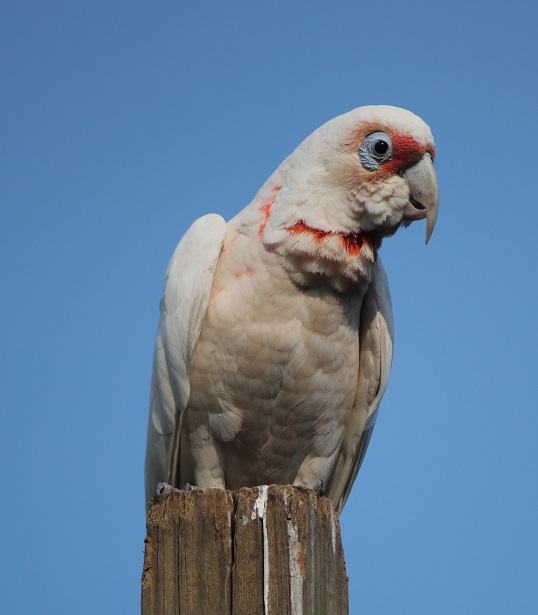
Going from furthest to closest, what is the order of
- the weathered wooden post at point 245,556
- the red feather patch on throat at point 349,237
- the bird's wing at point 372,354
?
the bird's wing at point 372,354
the red feather patch on throat at point 349,237
the weathered wooden post at point 245,556

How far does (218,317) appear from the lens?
523 cm

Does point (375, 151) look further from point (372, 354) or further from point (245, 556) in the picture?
point (245, 556)

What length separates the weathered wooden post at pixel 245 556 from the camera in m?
3.50

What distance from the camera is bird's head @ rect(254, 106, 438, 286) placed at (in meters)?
5.20

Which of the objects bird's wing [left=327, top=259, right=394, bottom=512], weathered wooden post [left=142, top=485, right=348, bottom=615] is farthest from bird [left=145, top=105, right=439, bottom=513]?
weathered wooden post [left=142, top=485, right=348, bottom=615]

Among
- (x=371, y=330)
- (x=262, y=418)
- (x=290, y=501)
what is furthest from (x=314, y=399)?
(x=290, y=501)

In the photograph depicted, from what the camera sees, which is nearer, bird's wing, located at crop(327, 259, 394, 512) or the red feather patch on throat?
the red feather patch on throat

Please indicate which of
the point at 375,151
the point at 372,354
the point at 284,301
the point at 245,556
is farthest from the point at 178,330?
the point at 245,556

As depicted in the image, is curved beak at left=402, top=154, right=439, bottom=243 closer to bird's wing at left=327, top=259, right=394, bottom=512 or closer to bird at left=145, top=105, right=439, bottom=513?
bird at left=145, top=105, right=439, bottom=513

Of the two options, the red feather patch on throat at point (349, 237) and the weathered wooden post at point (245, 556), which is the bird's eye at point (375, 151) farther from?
the weathered wooden post at point (245, 556)

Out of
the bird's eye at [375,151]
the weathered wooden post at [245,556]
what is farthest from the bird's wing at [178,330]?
the weathered wooden post at [245,556]

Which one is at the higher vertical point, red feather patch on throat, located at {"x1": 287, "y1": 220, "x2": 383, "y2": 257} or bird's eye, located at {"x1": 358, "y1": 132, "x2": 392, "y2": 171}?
bird's eye, located at {"x1": 358, "y1": 132, "x2": 392, "y2": 171}

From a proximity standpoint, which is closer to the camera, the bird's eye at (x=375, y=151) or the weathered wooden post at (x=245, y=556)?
the weathered wooden post at (x=245, y=556)

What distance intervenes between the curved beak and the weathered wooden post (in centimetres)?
217
